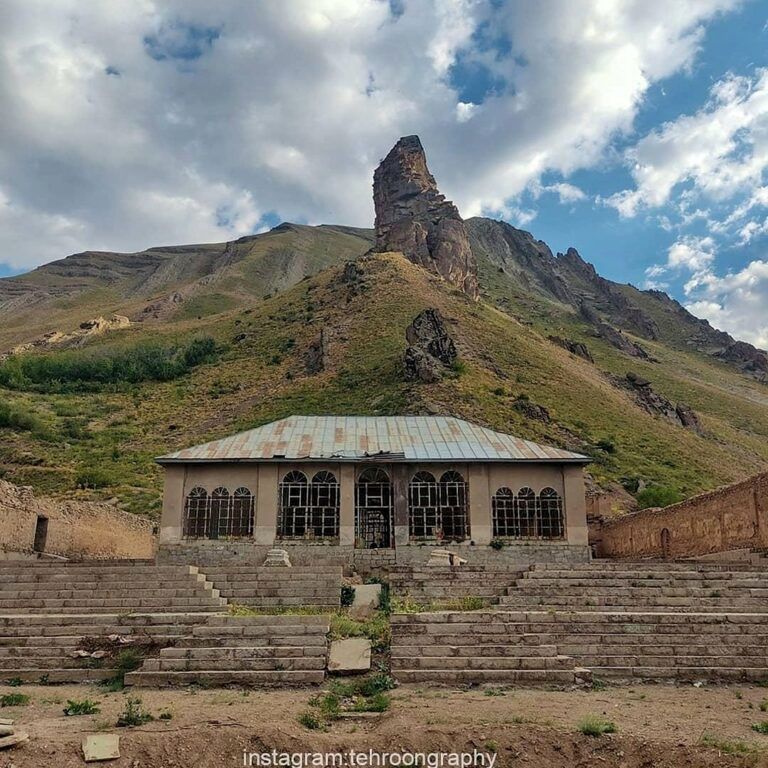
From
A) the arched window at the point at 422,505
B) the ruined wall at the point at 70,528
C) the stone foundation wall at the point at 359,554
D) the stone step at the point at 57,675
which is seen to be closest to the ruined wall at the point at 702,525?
the stone foundation wall at the point at 359,554

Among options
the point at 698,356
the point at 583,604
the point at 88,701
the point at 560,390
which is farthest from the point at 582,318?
the point at 88,701

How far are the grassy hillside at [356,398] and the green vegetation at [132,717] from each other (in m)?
29.9

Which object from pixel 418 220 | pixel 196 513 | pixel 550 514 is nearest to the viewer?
pixel 196 513

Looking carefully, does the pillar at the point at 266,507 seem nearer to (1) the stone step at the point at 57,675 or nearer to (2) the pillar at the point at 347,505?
(2) the pillar at the point at 347,505

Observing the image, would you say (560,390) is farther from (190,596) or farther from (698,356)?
(698,356)

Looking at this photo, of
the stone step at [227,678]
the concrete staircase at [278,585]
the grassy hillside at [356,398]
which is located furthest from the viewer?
the grassy hillside at [356,398]

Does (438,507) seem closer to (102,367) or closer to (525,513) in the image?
(525,513)

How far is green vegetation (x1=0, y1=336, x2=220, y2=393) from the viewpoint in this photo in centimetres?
6450

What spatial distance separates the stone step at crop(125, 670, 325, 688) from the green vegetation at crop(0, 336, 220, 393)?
5625cm

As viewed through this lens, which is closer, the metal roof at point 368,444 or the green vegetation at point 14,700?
the green vegetation at point 14,700

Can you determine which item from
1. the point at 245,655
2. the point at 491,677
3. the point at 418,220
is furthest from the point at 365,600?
the point at 418,220

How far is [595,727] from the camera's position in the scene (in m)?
8.52

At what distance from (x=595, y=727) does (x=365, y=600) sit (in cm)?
753

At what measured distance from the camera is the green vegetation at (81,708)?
956 centimetres
